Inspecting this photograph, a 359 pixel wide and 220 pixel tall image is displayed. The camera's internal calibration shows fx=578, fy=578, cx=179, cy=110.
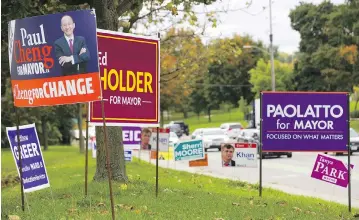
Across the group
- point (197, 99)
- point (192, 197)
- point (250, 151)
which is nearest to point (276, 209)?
point (192, 197)

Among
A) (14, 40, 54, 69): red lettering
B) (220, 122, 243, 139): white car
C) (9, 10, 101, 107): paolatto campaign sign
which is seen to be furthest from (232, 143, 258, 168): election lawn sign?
(220, 122, 243, 139): white car

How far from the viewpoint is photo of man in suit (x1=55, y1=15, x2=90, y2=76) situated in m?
6.57

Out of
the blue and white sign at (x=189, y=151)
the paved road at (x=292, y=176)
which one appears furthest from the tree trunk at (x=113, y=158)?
the blue and white sign at (x=189, y=151)

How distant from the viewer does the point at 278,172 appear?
21.4 meters

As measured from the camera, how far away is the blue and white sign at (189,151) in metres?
19.1

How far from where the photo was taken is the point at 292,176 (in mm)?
19891

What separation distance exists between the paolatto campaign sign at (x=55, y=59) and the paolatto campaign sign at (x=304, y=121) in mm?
4445

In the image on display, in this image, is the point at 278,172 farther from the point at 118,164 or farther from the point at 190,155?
the point at 118,164

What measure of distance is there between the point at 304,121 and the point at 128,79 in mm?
3417

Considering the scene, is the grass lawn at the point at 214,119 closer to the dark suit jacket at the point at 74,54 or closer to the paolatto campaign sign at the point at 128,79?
the paolatto campaign sign at the point at 128,79

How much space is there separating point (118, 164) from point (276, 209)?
3759 mm

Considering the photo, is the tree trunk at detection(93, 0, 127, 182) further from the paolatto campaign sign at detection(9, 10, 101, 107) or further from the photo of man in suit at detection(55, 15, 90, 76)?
the photo of man in suit at detection(55, 15, 90, 76)

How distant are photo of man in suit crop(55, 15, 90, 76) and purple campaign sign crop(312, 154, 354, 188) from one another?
5.46 m

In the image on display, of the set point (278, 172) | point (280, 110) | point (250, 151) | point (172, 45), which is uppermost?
point (172, 45)
